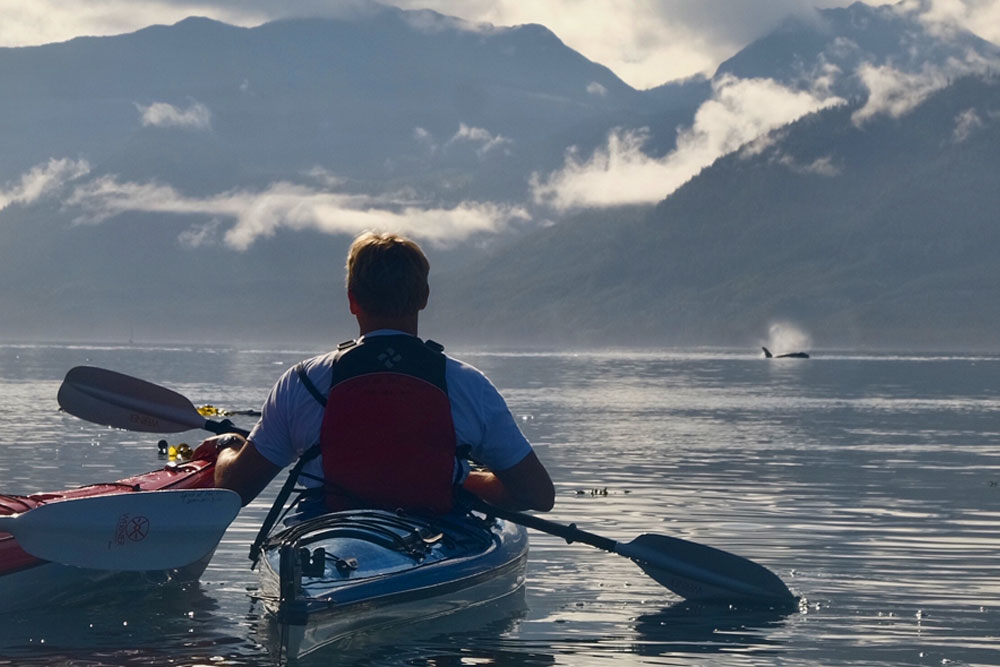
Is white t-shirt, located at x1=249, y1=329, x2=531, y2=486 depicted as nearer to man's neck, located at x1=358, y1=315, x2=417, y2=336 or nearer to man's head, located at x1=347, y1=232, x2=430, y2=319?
man's neck, located at x1=358, y1=315, x2=417, y2=336

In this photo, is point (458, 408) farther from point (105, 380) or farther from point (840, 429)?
point (840, 429)

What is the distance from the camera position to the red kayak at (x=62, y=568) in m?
15.6

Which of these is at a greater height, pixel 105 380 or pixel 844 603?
pixel 105 380

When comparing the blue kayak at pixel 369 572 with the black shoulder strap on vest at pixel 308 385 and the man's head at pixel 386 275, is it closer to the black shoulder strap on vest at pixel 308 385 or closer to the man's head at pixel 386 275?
the black shoulder strap on vest at pixel 308 385

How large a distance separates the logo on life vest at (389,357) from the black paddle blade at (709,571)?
4.35m

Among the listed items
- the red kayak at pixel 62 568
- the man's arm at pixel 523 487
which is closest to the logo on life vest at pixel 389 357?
the man's arm at pixel 523 487

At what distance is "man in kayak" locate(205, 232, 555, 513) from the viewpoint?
→ 530 inches

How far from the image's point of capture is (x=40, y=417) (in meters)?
58.4

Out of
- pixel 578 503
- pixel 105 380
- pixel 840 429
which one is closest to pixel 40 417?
pixel 840 429

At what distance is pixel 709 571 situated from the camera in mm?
17109

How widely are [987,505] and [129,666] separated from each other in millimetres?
18593

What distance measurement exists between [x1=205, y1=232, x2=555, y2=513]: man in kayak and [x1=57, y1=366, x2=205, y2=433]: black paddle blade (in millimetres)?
3207

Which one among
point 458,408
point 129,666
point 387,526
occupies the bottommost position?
point 129,666

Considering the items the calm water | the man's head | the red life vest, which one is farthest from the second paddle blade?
the man's head
